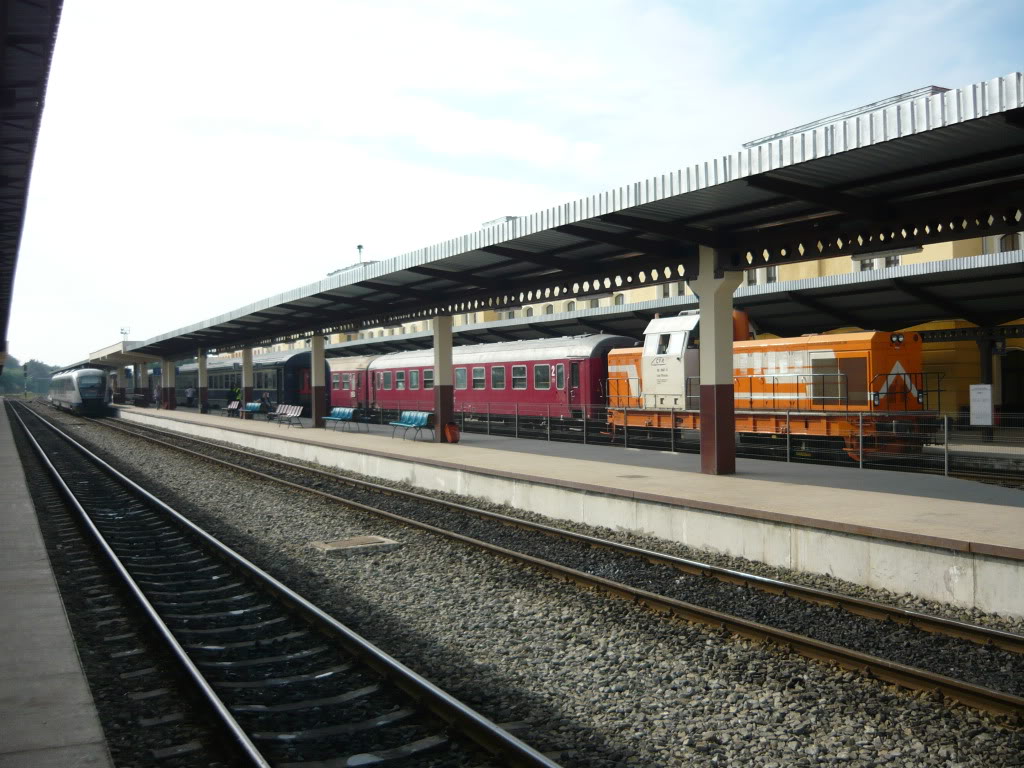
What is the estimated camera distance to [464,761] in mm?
4590

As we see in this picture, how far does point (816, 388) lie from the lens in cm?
1844

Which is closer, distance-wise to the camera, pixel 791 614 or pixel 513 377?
pixel 791 614

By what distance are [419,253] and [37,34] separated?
30.8 ft

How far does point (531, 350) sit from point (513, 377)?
1.29 metres

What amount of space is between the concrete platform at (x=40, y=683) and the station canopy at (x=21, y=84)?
5482 mm

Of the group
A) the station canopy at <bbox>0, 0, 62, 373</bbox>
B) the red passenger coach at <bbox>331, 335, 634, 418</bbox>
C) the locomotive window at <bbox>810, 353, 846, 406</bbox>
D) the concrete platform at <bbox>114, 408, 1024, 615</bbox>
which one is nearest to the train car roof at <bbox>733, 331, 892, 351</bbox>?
the locomotive window at <bbox>810, 353, 846, 406</bbox>

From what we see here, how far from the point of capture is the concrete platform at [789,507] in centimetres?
764

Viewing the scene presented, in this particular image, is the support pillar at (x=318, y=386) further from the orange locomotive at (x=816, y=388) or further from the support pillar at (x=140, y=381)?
the support pillar at (x=140, y=381)

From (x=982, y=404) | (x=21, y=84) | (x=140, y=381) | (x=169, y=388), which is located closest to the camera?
(x=21, y=84)

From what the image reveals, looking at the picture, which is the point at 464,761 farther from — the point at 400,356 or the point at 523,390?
the point at 400,356

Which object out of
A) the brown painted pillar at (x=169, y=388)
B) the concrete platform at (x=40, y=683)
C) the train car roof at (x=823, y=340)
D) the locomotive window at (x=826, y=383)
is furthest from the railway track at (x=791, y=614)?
the brown painted pillar at (x=169, y=388)

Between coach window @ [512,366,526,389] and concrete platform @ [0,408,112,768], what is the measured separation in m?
19.3

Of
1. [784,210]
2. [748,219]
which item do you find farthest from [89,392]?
[784,210]

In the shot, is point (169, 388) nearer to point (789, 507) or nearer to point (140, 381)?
point (140, 381)
